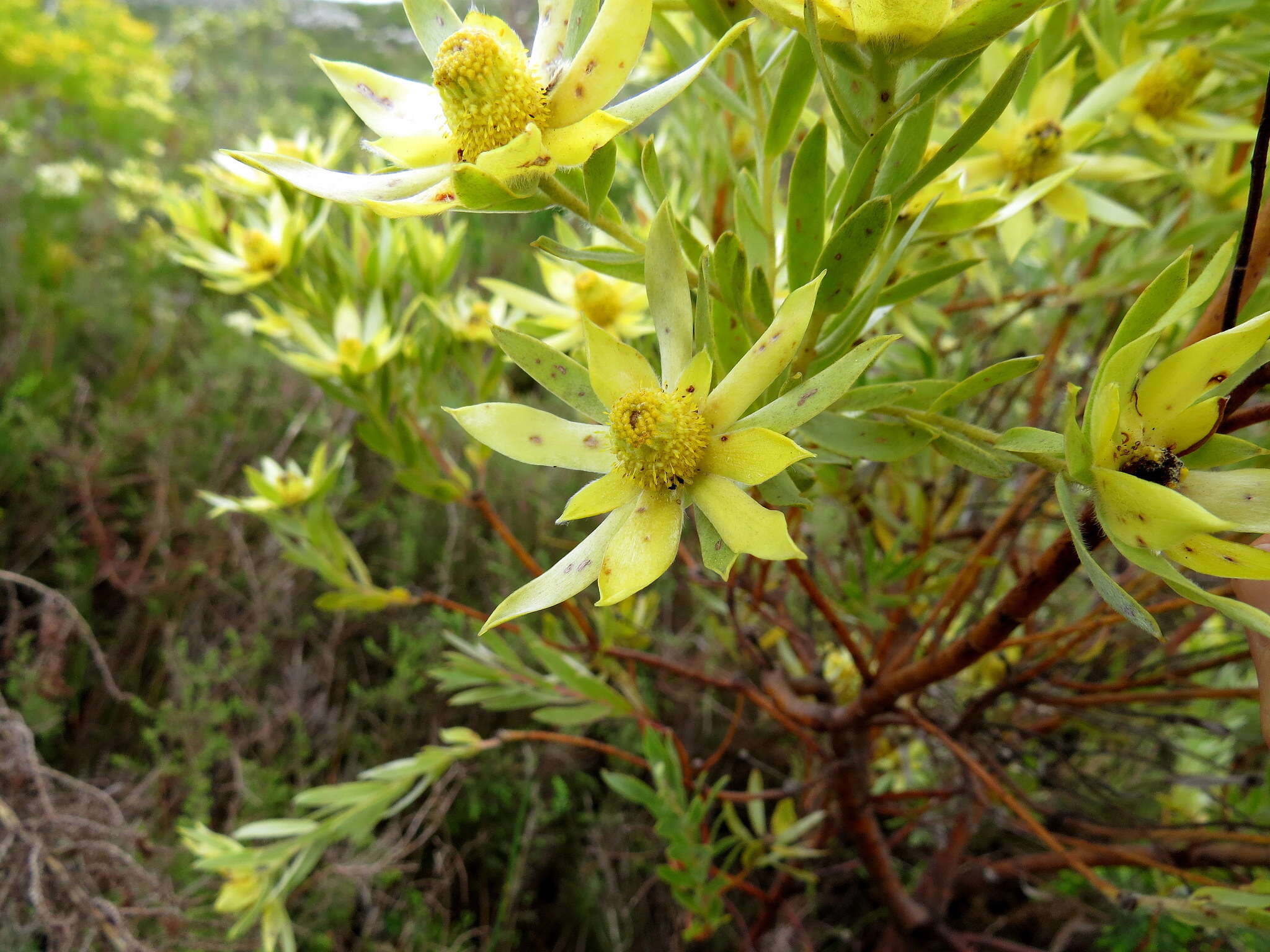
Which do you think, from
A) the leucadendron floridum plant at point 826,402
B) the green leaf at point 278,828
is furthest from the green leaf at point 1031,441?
the green leaf at point 278,828

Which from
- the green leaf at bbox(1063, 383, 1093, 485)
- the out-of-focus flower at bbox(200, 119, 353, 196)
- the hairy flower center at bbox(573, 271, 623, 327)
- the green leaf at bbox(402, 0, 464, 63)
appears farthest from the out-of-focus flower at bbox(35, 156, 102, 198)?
the green leaf at bbox(1063, 383, 1093, 485)

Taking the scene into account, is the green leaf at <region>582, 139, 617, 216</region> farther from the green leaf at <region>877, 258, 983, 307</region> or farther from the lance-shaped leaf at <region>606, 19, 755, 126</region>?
the green leaf at <region>877, 258, 983, 307</region>

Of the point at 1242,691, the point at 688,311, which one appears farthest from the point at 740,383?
the point at 1242,691

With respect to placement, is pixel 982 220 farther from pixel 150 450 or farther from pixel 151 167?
pixel 151 167

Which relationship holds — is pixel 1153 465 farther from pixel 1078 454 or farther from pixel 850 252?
pixel 850 252

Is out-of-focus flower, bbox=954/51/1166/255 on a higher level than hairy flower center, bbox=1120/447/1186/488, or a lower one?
higher

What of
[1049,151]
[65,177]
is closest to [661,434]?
[1049,151]

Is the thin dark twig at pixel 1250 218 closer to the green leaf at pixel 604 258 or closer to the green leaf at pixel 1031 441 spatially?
the green leaf at pixel 1031 441
